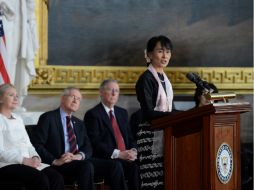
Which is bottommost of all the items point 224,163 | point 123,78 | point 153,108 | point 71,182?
point 71,182

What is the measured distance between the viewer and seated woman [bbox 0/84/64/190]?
19.4 feet

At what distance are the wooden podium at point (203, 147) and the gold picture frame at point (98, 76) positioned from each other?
3537 mm

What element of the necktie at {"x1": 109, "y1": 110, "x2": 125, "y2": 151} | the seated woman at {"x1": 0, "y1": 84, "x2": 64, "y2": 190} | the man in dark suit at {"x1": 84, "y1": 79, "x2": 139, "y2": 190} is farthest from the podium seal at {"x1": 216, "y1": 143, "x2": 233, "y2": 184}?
the necktie at {"x1": 109, "y1": 110, "x2": 125, "y2": 151}

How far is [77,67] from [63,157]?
2419 millimetres

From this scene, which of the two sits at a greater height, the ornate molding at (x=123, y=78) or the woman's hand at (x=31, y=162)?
the ornate molding at (x=123, y=78)

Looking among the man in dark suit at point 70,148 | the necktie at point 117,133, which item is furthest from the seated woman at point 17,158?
the necktie at point 117,133

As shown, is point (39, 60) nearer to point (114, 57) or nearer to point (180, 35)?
point (114, 57)

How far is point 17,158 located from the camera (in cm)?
598

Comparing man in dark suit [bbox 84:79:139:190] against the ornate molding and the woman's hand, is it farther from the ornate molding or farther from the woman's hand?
the ornate molding

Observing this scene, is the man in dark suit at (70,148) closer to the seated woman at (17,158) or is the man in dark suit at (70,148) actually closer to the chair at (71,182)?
the chair at (71,182)

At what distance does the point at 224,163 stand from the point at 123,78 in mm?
4004

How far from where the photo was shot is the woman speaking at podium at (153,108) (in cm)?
538

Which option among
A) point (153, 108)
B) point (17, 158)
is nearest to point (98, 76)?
point (17, 158)

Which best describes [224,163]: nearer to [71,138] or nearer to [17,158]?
[17,158]
